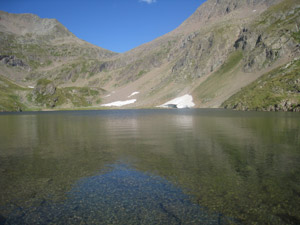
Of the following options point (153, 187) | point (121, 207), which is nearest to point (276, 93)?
point (153, 187)

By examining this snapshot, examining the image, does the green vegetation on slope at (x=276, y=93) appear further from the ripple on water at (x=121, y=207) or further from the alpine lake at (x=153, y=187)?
the ripple on water at (x=121, y=207)

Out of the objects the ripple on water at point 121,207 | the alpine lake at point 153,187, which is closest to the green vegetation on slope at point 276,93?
the alpine lake at point 153,187

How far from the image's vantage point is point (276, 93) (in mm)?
127438

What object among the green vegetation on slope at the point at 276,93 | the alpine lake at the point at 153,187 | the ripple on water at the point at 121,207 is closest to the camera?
the ripple on water at the point at 121,207

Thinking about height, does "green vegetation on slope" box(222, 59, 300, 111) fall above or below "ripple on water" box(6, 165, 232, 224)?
above

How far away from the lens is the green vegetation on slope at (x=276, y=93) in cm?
11597

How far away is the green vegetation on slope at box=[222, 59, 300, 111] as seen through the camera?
116 meters

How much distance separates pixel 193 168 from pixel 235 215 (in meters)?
7.78

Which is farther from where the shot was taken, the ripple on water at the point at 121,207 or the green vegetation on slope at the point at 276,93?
the green vegetation on slope at the point at 276,93

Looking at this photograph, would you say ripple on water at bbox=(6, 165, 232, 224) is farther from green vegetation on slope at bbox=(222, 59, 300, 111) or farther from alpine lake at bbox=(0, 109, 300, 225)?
green vegetation on slope at bbox=(222, 59, 300, 111)

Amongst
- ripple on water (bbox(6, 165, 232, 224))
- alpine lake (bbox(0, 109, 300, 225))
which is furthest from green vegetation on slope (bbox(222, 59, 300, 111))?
ripple on water (bbox(6, 165, 232, 224))

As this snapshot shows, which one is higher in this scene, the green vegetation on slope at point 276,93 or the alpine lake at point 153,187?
the green vegetation on slope at point 276,93

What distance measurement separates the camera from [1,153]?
27.0 m

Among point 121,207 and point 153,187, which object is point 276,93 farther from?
point 121,207
